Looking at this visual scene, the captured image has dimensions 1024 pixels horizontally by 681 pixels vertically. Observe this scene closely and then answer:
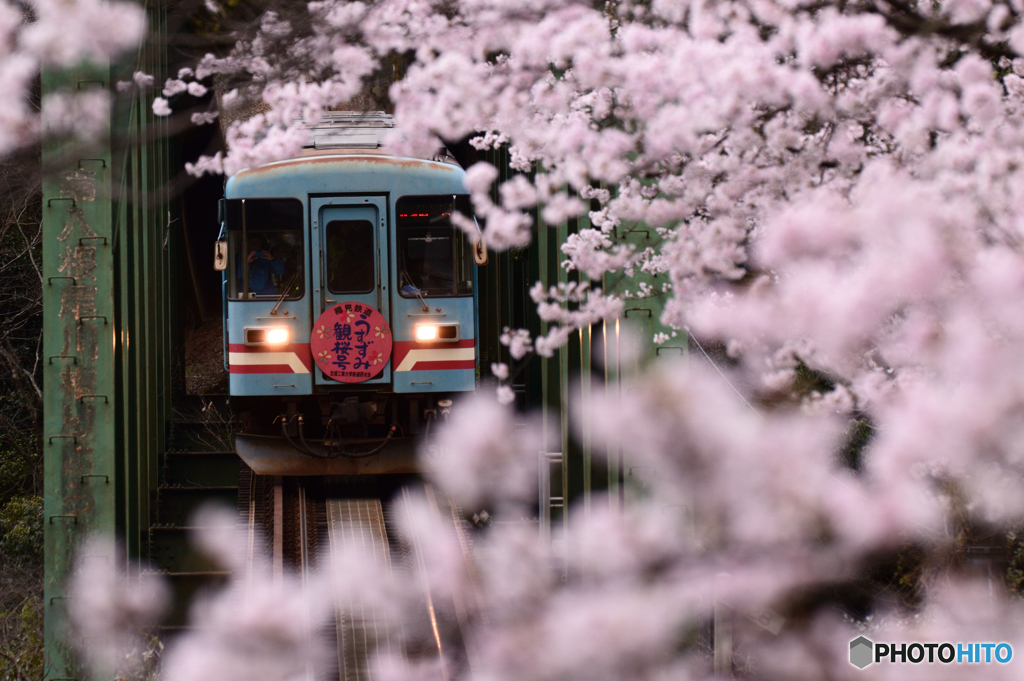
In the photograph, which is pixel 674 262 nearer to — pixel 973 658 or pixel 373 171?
pixel 973 658

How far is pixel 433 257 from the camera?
7.47 m

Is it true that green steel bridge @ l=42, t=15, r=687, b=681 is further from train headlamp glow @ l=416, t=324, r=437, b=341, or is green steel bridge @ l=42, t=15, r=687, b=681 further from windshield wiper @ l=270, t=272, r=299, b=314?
train headlamp glow @ l=416, t=324, r=437, b=341

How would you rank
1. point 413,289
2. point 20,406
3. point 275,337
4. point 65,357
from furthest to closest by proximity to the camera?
point 20,406, point 413,289, point 275,337, point 65,357

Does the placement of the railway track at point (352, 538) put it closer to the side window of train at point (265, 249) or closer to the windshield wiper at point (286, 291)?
the windshield wiper at point (286, 291)

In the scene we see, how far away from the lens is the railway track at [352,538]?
567 centimetres

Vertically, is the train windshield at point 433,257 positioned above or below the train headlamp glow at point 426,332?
above

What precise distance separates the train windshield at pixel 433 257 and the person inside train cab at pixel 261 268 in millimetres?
1043

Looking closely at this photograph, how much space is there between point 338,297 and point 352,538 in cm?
202

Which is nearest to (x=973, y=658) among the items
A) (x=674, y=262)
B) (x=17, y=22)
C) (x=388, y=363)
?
(x=674, y=262)

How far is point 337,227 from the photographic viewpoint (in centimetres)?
739

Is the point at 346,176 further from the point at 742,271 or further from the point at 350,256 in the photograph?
the point at 742,271

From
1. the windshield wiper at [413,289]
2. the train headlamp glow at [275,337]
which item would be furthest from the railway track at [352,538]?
the windshield wiper at [413,289]

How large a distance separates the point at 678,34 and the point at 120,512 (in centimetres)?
417

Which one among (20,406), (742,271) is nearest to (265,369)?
(742,271)
